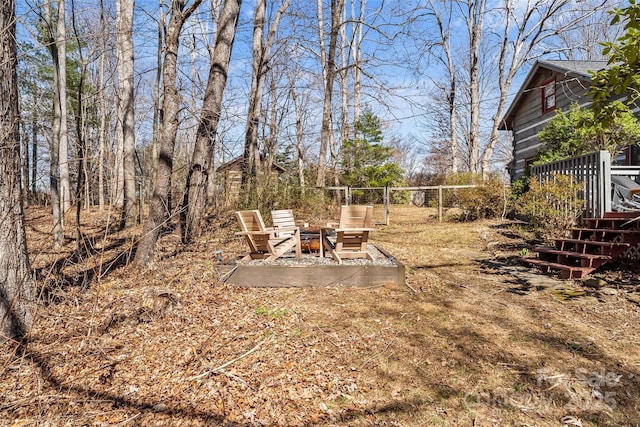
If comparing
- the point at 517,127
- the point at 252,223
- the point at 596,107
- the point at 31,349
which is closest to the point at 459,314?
the point at 596,107

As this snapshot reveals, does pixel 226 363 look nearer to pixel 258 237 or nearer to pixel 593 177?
pixel 258 237

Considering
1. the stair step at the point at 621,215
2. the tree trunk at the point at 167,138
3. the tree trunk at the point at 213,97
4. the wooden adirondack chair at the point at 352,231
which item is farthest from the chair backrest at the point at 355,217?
the stair step at the point at 621,215

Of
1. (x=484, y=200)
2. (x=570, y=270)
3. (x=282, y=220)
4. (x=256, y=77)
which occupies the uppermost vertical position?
(x=256, y=77)

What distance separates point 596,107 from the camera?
148 inches

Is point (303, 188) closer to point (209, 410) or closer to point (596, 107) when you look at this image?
point (596, 107)

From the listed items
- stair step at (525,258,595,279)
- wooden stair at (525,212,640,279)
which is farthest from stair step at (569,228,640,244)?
stair step at (525,258,595,279)

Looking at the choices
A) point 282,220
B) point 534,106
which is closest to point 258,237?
point 282,220

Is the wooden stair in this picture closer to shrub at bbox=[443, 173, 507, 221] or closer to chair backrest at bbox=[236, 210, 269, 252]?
chair backrest at bbox=[236, 210, 269, 252]

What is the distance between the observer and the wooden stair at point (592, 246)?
513 centimetres

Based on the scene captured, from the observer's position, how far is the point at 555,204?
7.48 meters

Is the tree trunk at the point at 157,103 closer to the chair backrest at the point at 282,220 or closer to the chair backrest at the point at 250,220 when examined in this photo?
the chair backrest at the point at 282,220

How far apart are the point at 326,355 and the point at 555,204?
685 cm

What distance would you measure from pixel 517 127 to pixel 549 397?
1586cm

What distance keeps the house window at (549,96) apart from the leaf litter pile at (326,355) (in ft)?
32.7
